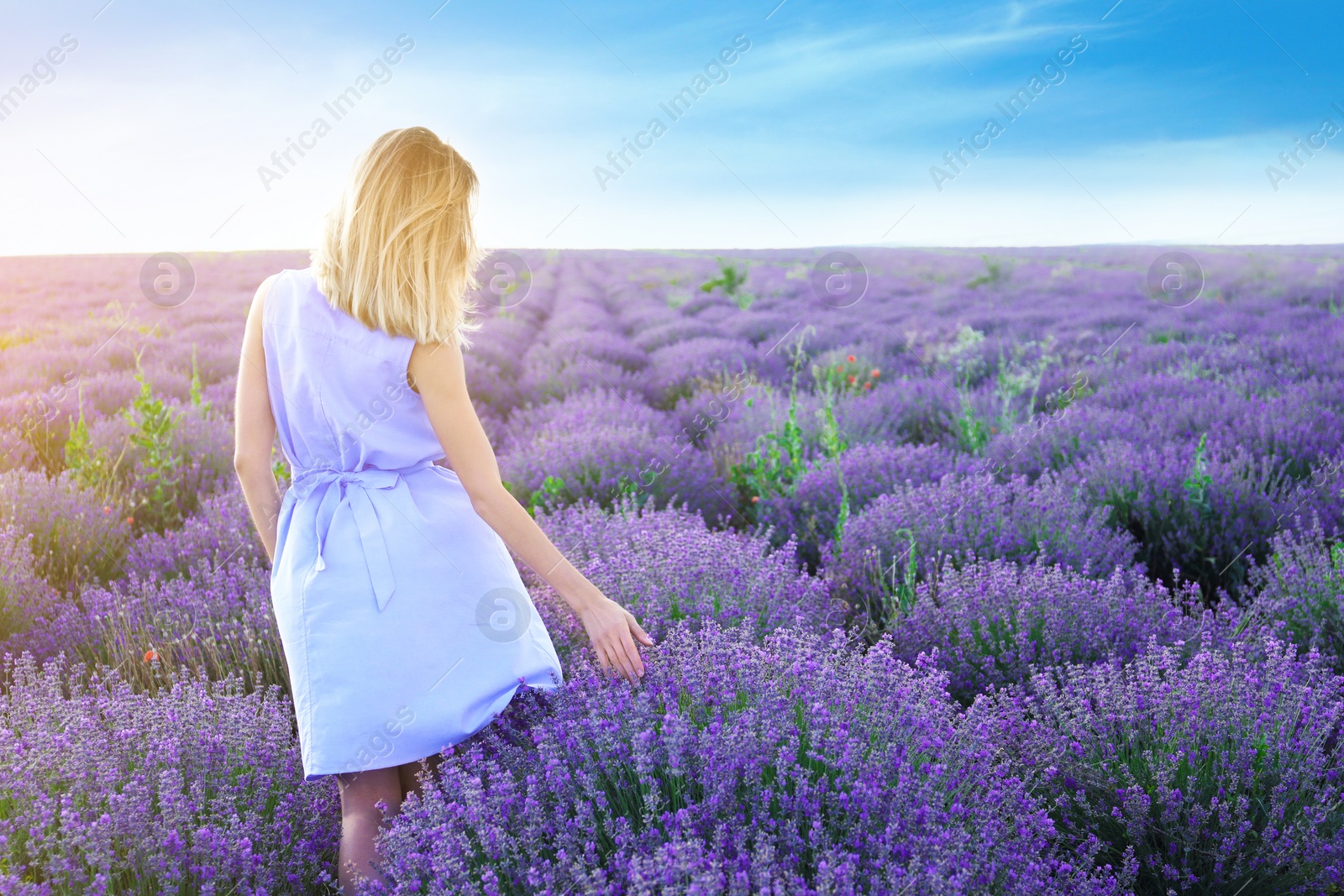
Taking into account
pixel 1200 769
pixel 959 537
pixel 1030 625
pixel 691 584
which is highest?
pixel 691 584

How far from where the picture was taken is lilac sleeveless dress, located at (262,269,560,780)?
1669mm

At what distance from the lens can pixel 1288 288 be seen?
38.1 feet

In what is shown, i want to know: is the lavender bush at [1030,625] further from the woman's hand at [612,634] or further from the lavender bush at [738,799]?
the woman's hand at [612,634]

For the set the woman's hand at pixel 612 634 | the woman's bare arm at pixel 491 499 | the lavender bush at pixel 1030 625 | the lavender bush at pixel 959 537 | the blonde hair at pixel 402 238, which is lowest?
the lavender bush at pixel 1030 625

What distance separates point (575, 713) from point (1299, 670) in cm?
186

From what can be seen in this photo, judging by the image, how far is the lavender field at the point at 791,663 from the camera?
1449 mm

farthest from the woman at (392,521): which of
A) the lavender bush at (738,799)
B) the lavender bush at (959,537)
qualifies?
the lavender bush at (959,537)

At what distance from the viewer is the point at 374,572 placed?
1718 millimetres

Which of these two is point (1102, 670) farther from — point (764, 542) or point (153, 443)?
point (153, 443)

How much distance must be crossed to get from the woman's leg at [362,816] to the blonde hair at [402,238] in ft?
2.98

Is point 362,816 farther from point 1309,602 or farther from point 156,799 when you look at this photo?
point 1309,602

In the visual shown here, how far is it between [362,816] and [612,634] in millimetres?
608

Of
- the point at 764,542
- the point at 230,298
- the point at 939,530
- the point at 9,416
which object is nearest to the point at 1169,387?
A: the point at 939,530

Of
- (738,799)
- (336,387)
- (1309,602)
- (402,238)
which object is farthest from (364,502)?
(1309,602)
